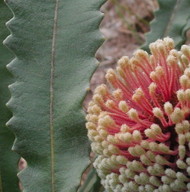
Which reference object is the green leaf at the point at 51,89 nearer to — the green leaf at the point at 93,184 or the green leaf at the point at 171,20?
the green leaf at the point at 93,184

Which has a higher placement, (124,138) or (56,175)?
(124,138)

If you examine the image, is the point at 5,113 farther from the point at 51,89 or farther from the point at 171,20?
the point at 171,20

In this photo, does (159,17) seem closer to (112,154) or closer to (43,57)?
(43,57)

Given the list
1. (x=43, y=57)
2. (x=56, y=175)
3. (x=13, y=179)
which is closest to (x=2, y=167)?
(x=13, y=179)

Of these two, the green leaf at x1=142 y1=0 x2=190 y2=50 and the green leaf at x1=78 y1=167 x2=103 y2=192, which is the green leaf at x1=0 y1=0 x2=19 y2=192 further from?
the green leaf at x1=142 y1=0 x2=190 y2=50

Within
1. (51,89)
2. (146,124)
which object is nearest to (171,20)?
(51,89)

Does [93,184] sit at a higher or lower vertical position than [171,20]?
lower
